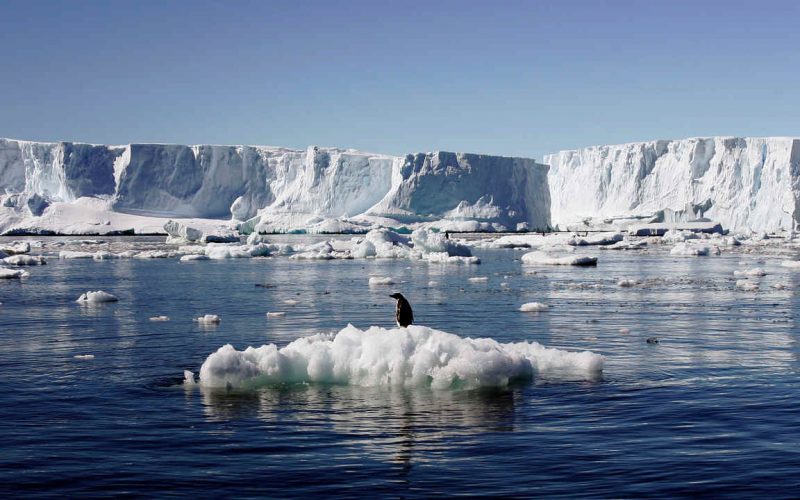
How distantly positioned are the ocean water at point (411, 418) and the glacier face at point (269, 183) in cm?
7642

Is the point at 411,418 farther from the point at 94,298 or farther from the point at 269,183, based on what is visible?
the point at 269,183

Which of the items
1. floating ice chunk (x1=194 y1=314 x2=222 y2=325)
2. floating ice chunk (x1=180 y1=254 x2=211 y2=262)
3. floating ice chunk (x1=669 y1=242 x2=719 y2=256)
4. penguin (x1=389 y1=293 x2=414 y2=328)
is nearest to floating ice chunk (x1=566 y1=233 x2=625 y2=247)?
floating ice chunk (x1=669 y1=242 x2=719 y2=256)

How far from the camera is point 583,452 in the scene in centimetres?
734

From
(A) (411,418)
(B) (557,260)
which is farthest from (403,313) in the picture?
(B) (557,260)

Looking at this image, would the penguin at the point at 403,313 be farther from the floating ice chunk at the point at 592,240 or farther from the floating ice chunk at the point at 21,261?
the floating ice chunk at the point at 592,240

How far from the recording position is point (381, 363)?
33.5 ft

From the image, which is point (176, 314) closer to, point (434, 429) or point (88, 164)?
point (434, 429)

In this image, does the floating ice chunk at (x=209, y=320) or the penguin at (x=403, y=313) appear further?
the floating ice chunk at (x=209, y=320)

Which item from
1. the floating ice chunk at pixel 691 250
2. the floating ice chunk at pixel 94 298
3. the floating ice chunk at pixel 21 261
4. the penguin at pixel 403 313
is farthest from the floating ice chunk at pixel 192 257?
the penguin at pixel 403 313

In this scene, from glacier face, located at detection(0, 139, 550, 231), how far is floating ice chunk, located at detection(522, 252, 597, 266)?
5384 centimetres

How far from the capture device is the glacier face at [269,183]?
9538cm

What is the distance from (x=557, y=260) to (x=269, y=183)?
7152cm

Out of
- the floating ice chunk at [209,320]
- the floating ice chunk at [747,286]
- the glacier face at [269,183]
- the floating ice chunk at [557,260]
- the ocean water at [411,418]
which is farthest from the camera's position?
the glacier face at [269,183]

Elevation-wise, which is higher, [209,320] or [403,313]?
[403,313]
